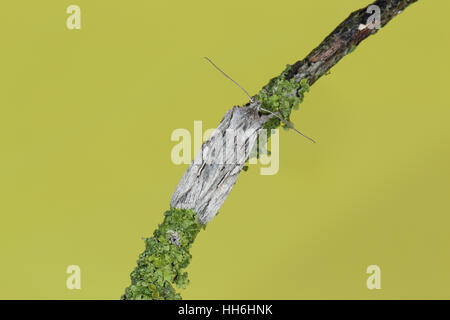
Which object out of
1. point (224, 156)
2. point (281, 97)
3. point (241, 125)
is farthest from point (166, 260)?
point (281, 97)

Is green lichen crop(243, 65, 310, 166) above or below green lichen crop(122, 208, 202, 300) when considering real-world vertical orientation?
above

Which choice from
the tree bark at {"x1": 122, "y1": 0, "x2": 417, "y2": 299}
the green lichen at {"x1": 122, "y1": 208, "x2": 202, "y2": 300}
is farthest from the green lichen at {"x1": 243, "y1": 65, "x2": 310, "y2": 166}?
the green lichen at {"x1": 122, "y1": 208, "x2": 202, "y2": 300}

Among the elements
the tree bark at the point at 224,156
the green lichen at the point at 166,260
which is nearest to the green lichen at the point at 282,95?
the tree bark at the point at 224,156

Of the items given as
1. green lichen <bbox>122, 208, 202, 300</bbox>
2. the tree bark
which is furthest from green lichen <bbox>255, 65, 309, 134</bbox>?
green lichen <bbox>122, 208, 202, 300</bbox>

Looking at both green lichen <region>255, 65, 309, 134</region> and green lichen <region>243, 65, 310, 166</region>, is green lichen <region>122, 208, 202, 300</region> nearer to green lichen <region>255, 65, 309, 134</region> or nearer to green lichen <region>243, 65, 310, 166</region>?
green lichen <region>243, 65, 310, 166</region>

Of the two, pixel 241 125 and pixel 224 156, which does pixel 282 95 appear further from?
pixel 224 156

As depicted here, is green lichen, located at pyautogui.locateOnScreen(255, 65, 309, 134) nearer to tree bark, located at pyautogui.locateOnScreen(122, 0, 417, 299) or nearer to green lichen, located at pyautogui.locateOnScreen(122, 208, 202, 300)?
tree bark, located at pyautogui.locateOnScreen(122, 0, 417, 299)

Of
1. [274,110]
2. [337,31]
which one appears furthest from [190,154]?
[337,31]

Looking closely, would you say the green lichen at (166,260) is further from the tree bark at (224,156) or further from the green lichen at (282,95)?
the green lichen at (282,95)
